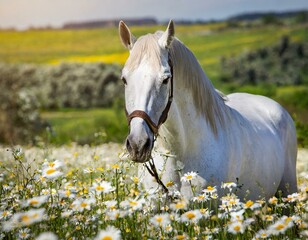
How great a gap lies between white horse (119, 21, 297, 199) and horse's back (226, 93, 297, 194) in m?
0.02

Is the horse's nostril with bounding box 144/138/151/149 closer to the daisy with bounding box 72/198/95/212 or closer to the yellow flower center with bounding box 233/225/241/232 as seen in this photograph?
the daisy with bounding box 72/198/95/212

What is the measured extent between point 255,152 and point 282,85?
41.8m

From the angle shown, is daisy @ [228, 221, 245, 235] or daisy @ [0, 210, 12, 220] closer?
daisy @ [228, 221, 245, 235]

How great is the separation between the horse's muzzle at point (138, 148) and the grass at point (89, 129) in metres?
2.45

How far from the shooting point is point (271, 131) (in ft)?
21.5

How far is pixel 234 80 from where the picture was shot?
46969mm

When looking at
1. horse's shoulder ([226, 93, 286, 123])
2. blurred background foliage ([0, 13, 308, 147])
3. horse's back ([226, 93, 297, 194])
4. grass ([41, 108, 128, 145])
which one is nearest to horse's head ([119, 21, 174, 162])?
horse's back ([226, 93, 297, 194])

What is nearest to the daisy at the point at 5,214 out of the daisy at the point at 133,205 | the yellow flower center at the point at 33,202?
the yellow flower center at the point at 33,202

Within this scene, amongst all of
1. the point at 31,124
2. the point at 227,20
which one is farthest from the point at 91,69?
the point at 227,20

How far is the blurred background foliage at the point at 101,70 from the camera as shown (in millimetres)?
24484

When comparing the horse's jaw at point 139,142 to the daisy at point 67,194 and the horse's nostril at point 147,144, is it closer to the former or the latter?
the horse's nostril at point 147,144

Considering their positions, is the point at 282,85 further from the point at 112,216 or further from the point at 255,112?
the point at 112,216

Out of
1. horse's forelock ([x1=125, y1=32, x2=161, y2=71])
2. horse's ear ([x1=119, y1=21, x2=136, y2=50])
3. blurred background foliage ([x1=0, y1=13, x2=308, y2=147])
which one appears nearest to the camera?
horse's forelock ([x1=125, y1=32, x2=161, y2=71])

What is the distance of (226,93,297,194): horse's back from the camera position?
615 centimetres
